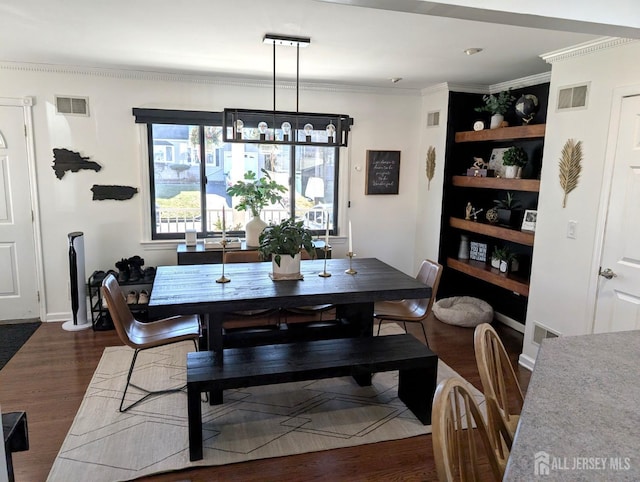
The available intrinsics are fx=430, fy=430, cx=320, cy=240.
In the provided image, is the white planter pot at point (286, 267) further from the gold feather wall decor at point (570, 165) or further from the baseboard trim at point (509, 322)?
the baseboard trim at point (509, 322)

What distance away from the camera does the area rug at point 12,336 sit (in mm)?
3676

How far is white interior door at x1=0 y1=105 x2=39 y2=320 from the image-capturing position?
13.7ft

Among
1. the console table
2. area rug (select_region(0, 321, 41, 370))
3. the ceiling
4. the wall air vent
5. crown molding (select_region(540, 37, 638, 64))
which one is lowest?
area rug (select_region(0, 321, 41, 370))

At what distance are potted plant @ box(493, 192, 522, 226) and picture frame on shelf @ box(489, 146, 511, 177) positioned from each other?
0.89 ft

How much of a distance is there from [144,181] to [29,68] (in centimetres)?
143

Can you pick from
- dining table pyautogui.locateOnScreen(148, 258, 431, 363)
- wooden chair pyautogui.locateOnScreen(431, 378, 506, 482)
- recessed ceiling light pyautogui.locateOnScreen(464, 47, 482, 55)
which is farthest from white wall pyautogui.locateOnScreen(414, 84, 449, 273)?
wooden chair pyautogui.locateOnScreen(431, 378, 506, 482)

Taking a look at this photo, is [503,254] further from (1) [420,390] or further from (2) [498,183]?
(1) [420,390]

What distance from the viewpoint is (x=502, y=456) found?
4.77 ft

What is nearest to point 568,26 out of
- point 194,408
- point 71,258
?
point 194,408

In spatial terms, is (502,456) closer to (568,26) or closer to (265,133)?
(568,26)

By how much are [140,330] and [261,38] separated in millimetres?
2290

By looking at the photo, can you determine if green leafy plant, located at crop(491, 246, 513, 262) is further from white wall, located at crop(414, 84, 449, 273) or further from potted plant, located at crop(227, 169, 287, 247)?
potted plant, located at crop(227, 169, 287, 247)

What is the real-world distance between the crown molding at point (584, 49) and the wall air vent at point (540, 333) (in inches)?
82.6

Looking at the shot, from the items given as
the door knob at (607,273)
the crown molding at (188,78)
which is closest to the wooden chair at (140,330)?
the crown molding at (188,78)
